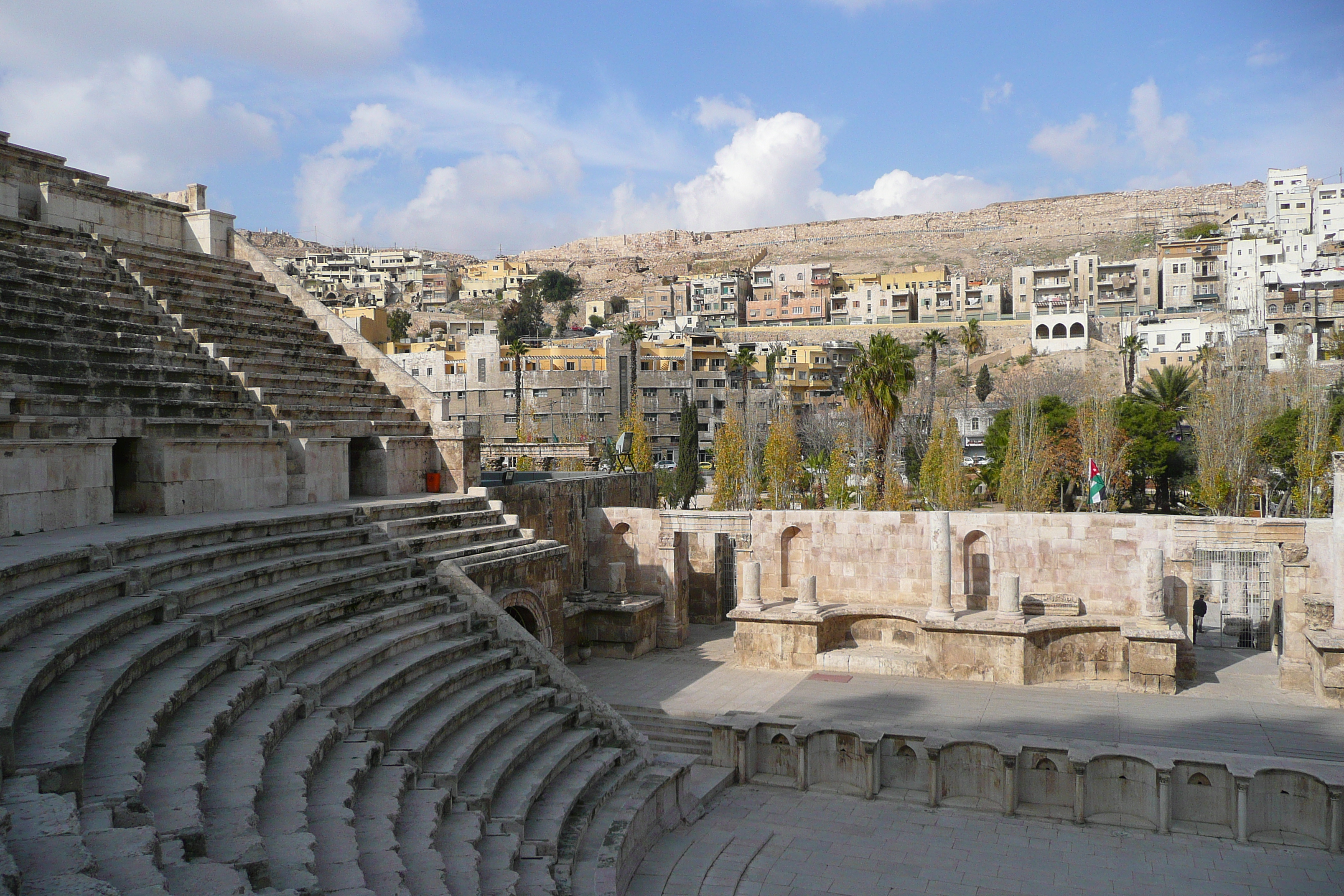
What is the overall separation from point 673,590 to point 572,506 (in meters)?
3.18

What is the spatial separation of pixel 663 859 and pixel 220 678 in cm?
590

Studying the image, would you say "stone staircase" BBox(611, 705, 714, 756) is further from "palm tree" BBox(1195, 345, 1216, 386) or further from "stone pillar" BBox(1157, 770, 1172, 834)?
"palm tree" BBox(1195, 345, 1216, 386)

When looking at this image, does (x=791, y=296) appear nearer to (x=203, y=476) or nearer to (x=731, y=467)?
(x=731, y=467)

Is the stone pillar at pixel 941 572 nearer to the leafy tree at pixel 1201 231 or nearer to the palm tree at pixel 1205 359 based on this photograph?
the palm tree at pixel 1205 359

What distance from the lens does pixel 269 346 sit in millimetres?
20531

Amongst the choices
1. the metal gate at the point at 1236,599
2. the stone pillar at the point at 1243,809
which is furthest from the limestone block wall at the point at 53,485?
the metal gate at the point at 1236,599

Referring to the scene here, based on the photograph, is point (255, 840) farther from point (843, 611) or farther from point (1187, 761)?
point (843, 611)

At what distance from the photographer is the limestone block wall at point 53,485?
41.7 ft

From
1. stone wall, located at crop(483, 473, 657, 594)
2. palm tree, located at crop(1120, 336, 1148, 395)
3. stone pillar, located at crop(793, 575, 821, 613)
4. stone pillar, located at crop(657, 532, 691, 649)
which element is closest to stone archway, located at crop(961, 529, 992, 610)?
stone pillar, located at crop(793, 575, 821, 613)

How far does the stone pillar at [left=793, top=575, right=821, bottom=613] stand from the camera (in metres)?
21.3

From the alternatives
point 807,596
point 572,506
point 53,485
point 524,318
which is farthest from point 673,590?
point 524,318

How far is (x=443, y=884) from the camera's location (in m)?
8.09

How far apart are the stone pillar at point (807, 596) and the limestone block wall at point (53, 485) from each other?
43.2 ft

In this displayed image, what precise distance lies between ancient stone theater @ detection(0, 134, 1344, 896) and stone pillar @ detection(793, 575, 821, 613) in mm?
55
